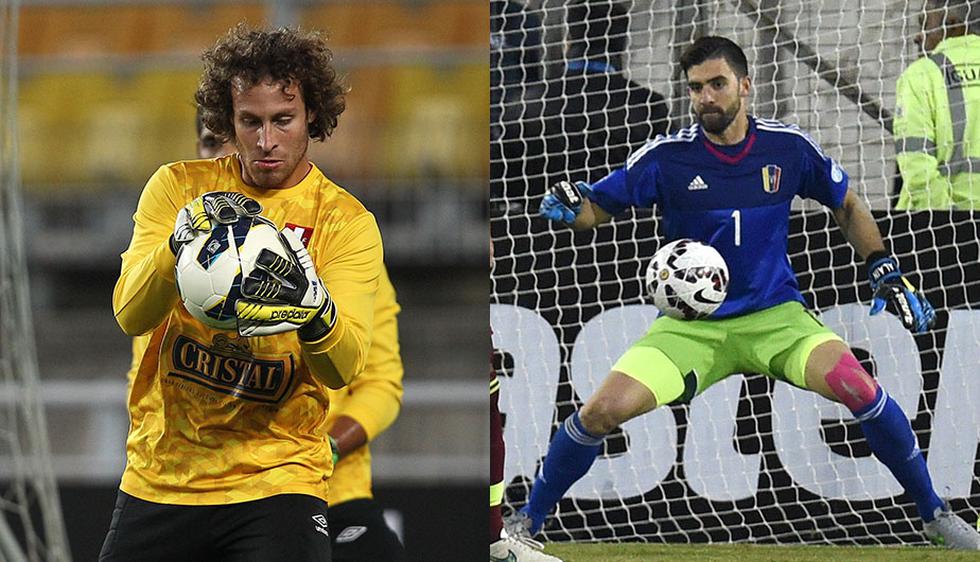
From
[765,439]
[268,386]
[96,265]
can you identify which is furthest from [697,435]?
[96,265]

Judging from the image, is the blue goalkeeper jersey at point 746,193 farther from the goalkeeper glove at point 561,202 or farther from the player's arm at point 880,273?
the goalkeeper glove at point 561,202

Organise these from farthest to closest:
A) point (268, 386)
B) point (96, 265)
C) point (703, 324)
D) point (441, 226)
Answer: point (96, 265) < point (441, 226) < point (703, 324) < point (268, 386)

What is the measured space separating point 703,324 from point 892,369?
1.84 ft

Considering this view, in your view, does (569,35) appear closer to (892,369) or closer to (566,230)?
(566,230)

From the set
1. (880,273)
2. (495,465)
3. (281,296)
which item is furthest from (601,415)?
(281,296)

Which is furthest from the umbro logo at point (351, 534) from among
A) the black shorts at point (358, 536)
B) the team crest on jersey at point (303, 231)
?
the team crest on jersey at point (303, 231)

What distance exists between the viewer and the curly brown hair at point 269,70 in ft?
9.09

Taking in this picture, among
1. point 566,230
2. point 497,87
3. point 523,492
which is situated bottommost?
point 523,492

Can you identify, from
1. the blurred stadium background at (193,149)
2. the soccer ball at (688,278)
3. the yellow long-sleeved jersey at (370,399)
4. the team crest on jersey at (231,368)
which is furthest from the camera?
the blurred stadium background at (193,149)

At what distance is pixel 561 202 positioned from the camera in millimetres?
3740

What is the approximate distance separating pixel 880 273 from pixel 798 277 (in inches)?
8.9

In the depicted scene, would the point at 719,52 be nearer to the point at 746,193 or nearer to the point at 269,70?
the point at 746,193

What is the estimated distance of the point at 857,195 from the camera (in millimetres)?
3750

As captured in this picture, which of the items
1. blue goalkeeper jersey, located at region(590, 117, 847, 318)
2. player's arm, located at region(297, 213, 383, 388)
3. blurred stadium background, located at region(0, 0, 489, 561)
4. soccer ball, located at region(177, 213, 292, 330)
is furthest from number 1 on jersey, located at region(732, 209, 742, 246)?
blurred stadium background, located at region(0, 0, 489, 561)
